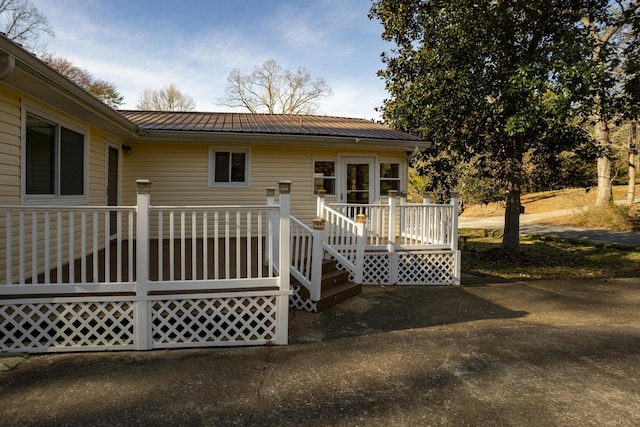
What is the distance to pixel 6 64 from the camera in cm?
323

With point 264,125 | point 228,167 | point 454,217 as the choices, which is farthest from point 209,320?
point 264,125

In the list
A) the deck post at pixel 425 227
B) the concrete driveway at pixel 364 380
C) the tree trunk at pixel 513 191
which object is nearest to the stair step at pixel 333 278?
the concrete driveway at pixel 364 380

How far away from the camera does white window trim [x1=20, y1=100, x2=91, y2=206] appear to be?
4352 millimetres

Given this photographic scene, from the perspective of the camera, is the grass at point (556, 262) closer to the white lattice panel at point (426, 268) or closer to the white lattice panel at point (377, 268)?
the white lattice panel at point (426, 268)

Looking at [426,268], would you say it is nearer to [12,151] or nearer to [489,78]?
[489,78]

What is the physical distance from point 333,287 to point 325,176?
155 inches

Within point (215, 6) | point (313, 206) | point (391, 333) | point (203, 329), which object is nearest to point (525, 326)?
point (391, 333)

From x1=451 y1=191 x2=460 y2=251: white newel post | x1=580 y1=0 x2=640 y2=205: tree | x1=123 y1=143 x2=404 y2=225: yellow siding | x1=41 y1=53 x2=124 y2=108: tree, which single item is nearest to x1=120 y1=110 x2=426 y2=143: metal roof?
x1=123 y1=143 x2=404 y2=225: yellow siding

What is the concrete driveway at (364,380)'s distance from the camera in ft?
8.25

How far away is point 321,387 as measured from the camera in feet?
9.56

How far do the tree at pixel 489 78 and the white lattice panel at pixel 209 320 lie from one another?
21.5ft

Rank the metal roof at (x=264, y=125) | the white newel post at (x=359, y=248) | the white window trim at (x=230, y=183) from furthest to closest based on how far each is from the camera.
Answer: the white window trim at (x=230, y=183)
the metal roof at (x=264, y=125)
the white newel post at (x=359, y=248)

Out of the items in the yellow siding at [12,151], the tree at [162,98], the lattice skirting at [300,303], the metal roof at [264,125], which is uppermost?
the tree at [162,98]

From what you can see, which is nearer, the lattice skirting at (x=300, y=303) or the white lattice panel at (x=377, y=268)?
the lattice skirting at (x=300, y=303)
